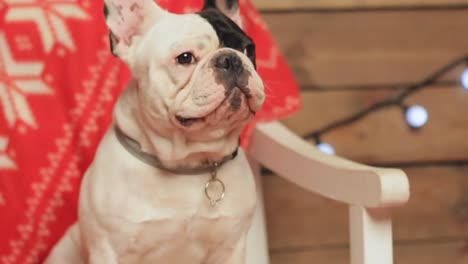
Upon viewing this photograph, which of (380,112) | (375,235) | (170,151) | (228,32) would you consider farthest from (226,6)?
(380,112)

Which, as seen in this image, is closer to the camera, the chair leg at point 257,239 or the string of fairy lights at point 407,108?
the chair leg at point 257,239

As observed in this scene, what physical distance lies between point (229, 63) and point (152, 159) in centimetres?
15

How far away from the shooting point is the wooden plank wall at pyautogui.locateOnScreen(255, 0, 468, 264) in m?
1.37

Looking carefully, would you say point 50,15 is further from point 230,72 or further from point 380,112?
point 380,112

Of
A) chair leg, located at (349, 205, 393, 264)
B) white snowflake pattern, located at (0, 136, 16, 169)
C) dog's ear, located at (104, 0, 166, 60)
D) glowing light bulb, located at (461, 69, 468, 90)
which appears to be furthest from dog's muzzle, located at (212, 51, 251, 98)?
glowing light bulb, located at (461, 69, 468, 90)

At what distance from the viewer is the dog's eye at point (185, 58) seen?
790 millimetres

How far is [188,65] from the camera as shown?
791mm

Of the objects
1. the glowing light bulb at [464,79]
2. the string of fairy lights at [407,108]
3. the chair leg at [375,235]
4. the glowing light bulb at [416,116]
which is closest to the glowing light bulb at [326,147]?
the string of fairy lights at [407,108]

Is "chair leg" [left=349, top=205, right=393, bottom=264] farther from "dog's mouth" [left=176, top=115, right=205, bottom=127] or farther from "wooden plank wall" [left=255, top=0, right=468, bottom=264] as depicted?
"wooden plank wall" [left=255, top=0, right=468, bottom=264]

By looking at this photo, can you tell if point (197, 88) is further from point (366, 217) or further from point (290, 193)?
point (290, 193)

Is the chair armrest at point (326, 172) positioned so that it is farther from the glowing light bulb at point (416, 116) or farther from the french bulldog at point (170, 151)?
the glowing light bulb at point (416, 116)

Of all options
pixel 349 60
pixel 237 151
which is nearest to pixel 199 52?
pixel 237 151

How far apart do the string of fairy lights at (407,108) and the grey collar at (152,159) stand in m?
0.53

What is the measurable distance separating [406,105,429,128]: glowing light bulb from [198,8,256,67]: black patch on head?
616 mm
